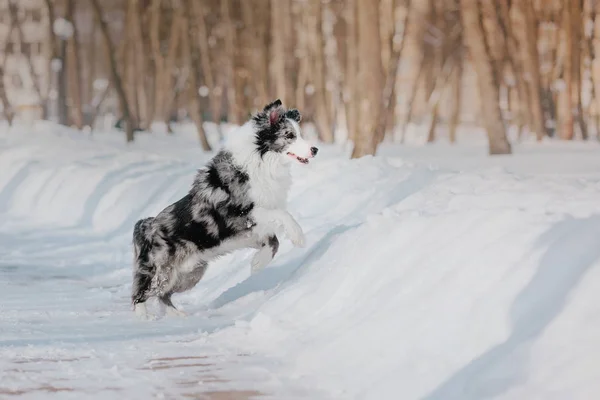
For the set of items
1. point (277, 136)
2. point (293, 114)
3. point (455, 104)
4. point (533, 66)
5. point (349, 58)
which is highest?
point (293, 114)

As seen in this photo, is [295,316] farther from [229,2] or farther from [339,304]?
[229,2]

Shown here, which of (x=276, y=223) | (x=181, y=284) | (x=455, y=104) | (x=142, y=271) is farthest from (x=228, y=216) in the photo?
(x=455, y=104)

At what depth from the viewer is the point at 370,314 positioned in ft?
23.9

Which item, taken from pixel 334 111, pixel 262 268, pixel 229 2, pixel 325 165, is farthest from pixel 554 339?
pixel 334 111

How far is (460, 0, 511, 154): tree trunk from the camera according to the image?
69.3ft

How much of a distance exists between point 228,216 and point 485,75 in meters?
13.3

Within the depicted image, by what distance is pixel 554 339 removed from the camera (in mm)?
5730

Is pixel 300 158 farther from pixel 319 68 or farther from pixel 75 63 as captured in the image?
pixel 75 63

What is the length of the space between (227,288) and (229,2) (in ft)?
90.5

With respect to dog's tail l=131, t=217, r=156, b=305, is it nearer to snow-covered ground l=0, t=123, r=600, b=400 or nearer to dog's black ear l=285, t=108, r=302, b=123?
snow-covered ground l=0, t=123, r=600, b=400

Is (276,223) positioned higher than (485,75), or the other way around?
(485,75)

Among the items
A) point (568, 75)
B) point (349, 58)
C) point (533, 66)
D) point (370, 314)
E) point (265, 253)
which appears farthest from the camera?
point (568, 75)

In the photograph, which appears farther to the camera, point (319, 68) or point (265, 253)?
point (319, 68)

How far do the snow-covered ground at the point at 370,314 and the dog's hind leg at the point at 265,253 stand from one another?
10.1 inches
